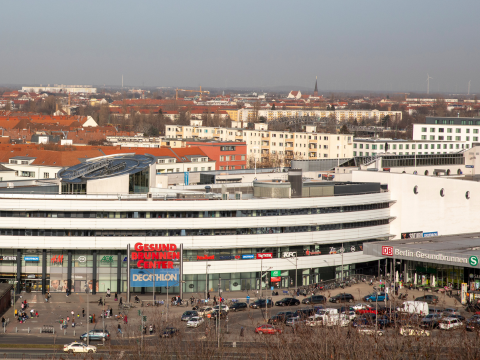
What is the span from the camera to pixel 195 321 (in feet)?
156

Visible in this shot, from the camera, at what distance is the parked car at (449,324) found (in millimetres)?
40375

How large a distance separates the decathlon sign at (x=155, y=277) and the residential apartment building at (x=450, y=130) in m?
86.3

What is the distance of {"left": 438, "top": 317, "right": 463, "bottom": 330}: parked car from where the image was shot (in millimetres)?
40375

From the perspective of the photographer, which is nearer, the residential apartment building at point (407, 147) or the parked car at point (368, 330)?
the parked car at point (368, 330)

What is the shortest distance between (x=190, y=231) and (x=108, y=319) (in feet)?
35.5

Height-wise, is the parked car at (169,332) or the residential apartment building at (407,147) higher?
the residential apartment building at (407,147)

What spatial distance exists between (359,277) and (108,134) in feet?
320

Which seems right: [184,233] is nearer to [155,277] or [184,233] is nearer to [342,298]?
[155,277]

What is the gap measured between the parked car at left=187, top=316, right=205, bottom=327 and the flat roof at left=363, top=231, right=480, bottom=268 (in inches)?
762

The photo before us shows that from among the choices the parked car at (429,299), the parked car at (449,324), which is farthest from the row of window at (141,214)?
the parked car at (449,324)

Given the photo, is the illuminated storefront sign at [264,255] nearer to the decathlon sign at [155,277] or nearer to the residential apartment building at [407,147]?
the decathlon sign at [155,277]

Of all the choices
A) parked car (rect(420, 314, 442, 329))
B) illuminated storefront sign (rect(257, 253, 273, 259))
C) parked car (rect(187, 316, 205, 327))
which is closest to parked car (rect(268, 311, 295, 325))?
parked car (rect(187, 316, 205, 327))

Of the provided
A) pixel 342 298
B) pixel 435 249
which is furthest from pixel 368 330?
pixel 435 249

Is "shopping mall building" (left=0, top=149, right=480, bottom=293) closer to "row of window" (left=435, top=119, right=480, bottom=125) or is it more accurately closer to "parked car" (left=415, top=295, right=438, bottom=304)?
"parked car" (left=415, top=295, right=438, bottom=304)
